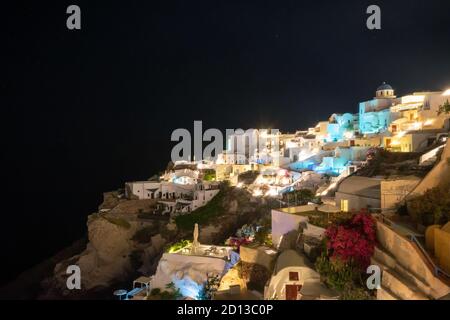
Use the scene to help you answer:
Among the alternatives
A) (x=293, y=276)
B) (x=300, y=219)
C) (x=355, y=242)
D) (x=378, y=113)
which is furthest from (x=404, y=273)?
(x=378, y=113)

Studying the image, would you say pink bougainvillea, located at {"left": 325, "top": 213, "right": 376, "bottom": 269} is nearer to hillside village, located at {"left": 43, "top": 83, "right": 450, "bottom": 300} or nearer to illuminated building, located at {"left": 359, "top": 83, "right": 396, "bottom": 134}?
hillside village, located at {"left": 43, "top": 83, "right": 450, "bottom": 300}

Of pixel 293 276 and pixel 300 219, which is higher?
pixel 300 219

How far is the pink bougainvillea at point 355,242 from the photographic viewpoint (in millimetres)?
9820

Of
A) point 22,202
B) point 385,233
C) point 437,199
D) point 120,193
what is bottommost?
point 22,202

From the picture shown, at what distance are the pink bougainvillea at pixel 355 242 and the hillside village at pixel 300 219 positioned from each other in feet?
0.10

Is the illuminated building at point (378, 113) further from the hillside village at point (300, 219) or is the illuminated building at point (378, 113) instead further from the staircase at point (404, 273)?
the staircase at point (404, 273)

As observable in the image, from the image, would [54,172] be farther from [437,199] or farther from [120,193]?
[437,199]

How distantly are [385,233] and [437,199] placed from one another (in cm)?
210

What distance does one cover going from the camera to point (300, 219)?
13.4 meters

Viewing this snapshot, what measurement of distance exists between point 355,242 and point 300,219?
3.55 m

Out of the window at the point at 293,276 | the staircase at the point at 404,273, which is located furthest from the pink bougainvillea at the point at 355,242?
the window at the point at 293,276

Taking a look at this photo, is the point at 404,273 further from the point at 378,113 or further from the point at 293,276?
the point at 378,113
